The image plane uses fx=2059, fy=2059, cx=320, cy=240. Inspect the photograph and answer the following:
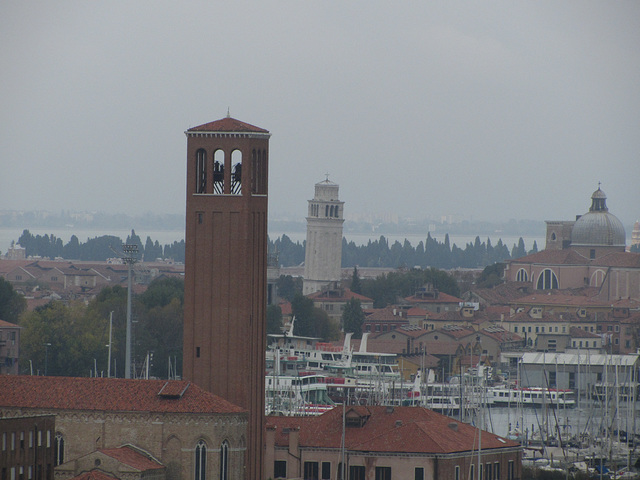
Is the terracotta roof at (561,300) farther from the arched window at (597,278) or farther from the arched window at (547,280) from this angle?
the arched window at (547,280)

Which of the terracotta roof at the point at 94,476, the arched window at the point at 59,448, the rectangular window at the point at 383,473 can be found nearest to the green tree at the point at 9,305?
the rectangular window at the point at 383,473

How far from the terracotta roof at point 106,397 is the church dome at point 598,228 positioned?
305ft

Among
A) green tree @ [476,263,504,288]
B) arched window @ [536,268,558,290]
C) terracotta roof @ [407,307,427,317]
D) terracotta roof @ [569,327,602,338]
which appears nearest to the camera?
terracotta roof @ [569,327,602,338]

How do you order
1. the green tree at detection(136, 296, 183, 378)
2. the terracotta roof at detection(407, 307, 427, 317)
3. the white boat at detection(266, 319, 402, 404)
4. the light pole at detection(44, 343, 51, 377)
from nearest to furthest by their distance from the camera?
the light pole at detection(44, 343, 51, 377)
the green tree at detection(136, 296, 183, 378)
the white boat at detection(266, 319, 402, 404)
the terracotta roof at detection(407, 307, 427, 317)

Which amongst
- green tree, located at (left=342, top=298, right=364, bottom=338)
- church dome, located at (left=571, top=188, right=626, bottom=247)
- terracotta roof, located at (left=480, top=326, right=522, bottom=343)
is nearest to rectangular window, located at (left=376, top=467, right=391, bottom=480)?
terracotta roof, located at (left=480, top=326, right=522, bottom=343)

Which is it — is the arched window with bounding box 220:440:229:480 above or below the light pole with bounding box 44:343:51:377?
below

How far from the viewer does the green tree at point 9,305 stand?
78.6m

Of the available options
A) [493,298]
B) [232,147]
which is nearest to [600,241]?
[493,298]

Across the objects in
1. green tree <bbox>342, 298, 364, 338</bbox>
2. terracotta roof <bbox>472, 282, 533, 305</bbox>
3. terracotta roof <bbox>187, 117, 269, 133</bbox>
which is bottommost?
green tree <bbox>342, 298, 364, 338</bbox>

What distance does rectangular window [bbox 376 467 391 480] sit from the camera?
4150 cm

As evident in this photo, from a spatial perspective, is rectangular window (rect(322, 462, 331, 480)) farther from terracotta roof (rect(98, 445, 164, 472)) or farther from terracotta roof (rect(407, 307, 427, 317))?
terracotta roof (rect(407, 307, 427, 317))

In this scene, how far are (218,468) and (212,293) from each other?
4308 mm

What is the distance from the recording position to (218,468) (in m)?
38.2

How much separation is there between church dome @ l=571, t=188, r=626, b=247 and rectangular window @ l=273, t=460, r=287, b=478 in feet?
293
